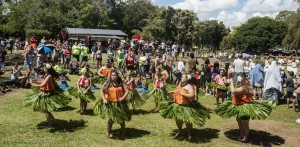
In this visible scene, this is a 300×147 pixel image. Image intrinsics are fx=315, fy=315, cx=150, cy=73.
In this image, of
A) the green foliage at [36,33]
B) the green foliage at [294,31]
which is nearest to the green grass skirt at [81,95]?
the green foliage at [36,33]

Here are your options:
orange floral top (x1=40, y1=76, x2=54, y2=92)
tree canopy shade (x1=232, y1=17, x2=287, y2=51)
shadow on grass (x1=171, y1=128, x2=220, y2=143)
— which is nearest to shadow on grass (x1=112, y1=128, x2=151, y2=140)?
shadow on grass (x1=171, y1=128, x2=220, y2=143)

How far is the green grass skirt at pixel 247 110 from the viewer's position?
876 centimetres

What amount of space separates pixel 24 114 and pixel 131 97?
3.99 m

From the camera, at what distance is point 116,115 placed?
28.3 ft

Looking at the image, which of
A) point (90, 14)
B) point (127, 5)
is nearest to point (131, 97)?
point (90, 14)

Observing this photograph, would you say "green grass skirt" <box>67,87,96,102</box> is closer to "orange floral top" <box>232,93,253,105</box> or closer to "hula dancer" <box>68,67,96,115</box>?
"hula dancer" <box>68,67,96,115</box>

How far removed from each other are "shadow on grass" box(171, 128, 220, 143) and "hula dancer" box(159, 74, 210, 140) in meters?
0.56

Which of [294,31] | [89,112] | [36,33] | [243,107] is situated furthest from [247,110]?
[294,31]

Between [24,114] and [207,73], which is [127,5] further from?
[24,114]

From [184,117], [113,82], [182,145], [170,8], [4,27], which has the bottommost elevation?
[182,145]

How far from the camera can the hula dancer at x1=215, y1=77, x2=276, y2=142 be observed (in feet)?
28.8

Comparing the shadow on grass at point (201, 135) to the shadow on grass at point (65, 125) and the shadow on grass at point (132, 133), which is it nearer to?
the shadow on grass at point (132, 133)

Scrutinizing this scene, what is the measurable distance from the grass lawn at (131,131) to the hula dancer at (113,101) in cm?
78

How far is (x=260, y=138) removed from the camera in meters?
9.80
